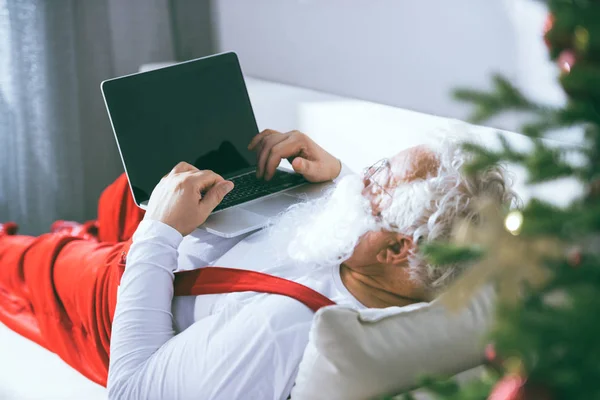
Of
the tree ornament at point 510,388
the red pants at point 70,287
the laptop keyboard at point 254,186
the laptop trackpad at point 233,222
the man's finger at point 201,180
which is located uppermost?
the tree ornament at point 510,388

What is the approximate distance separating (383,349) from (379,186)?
40 centimetres

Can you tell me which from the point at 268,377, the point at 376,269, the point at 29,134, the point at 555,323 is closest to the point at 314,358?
the point at 268,377

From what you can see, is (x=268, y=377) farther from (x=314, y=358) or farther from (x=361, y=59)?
(x=361, y=59)

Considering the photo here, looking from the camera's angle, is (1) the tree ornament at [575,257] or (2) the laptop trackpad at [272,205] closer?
(1) the tree ornament at [575,257]

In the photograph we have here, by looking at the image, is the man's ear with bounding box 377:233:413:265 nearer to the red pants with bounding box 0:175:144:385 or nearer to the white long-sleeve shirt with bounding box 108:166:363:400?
the white long-sleeve shirt with bounding box 108:166:363:400

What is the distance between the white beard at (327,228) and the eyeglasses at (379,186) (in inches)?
0.5

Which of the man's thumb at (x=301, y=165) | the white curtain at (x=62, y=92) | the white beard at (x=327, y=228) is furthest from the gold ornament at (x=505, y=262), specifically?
the white curtain at (x=62, y=92)

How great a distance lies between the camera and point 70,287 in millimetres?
1563

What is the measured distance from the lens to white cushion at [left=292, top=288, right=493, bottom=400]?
0.90 metres

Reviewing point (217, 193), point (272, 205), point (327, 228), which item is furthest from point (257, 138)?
point (327, 228)

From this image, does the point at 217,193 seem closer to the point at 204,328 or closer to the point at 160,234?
the point at 160,234

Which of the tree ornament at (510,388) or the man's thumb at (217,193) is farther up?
the tree ornament at (510,388)

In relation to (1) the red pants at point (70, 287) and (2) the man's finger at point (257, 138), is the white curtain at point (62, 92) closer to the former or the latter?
(1) the red pants at point (70, 287)

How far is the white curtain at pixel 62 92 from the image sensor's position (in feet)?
8.09
